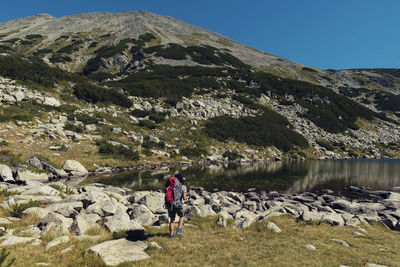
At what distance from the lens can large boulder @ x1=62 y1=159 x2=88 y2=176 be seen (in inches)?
830

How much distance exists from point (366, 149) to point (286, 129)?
25107 millimetres

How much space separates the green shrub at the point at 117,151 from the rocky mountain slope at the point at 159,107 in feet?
0.44

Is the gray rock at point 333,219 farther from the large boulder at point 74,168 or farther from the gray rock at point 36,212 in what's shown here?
the large boulder at point 74,168

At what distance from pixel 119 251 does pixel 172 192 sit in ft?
7.76

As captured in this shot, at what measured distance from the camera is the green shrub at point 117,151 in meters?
26.7

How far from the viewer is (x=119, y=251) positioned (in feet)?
19.3

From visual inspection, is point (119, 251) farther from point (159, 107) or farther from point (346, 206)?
point (159, 107)

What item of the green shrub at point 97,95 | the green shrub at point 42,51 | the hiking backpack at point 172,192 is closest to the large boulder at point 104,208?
the hiking backpack at point 172,192

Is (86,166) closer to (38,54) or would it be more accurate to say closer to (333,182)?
(333,182)

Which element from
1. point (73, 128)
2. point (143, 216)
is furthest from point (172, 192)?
point (73, 128)

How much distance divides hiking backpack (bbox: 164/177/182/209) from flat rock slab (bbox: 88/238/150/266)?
1.47 meters

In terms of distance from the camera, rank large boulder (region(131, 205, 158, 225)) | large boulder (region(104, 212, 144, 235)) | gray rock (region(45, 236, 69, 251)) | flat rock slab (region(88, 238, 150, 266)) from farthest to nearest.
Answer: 1. large boulder (region(131, 205, 158, 225))
2. large boulder (region(104, 212, 144, 235))
3. gray rock (region(45, 236, 69, 251))
4. flat rock slab (region(88, 238, 150, 266))

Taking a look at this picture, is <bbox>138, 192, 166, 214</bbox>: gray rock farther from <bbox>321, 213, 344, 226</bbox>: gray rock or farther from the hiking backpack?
<bbox>321, 213, 344, 226</bbox>: gray rock

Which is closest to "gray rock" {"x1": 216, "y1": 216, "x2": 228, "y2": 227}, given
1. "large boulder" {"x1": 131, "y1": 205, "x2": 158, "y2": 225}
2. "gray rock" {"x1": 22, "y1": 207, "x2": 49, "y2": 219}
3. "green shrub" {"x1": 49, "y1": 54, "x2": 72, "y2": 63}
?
"large boulder" {"x1": 131, "y1": 205, "x2": 158, "y2": 225}
